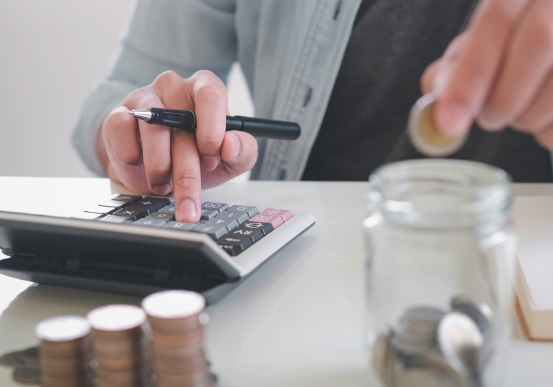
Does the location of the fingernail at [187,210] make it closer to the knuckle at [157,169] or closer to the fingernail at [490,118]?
the knuckle at [157,169]

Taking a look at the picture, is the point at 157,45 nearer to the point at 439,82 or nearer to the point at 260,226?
the point at 260,226

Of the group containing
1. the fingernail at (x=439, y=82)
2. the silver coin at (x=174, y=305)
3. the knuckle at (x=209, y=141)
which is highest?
the fingernail at (x=439, y=82)

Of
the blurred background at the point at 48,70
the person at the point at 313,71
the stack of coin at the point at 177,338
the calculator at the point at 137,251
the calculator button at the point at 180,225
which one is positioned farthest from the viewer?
the blurred background at the point at 48,70

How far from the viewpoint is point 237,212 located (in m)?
0.47

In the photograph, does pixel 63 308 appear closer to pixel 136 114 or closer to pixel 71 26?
pixel 136 114

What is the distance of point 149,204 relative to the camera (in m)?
0.48

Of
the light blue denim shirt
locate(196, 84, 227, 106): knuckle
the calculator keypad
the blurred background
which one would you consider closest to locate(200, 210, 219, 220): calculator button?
the calculator keypad

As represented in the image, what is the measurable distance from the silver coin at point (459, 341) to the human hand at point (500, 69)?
89 mm

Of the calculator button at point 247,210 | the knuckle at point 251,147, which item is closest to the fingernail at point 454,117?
the calculator button at point 247,210

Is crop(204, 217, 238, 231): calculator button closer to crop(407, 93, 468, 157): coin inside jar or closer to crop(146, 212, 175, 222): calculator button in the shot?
crop(146, 212, 175, 222): calculator button

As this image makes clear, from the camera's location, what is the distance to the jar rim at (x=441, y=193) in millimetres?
235

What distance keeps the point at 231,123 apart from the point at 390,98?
0.36 m

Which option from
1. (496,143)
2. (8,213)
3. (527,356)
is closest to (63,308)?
(8,213)

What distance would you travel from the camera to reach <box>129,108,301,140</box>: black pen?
0.49 metres
